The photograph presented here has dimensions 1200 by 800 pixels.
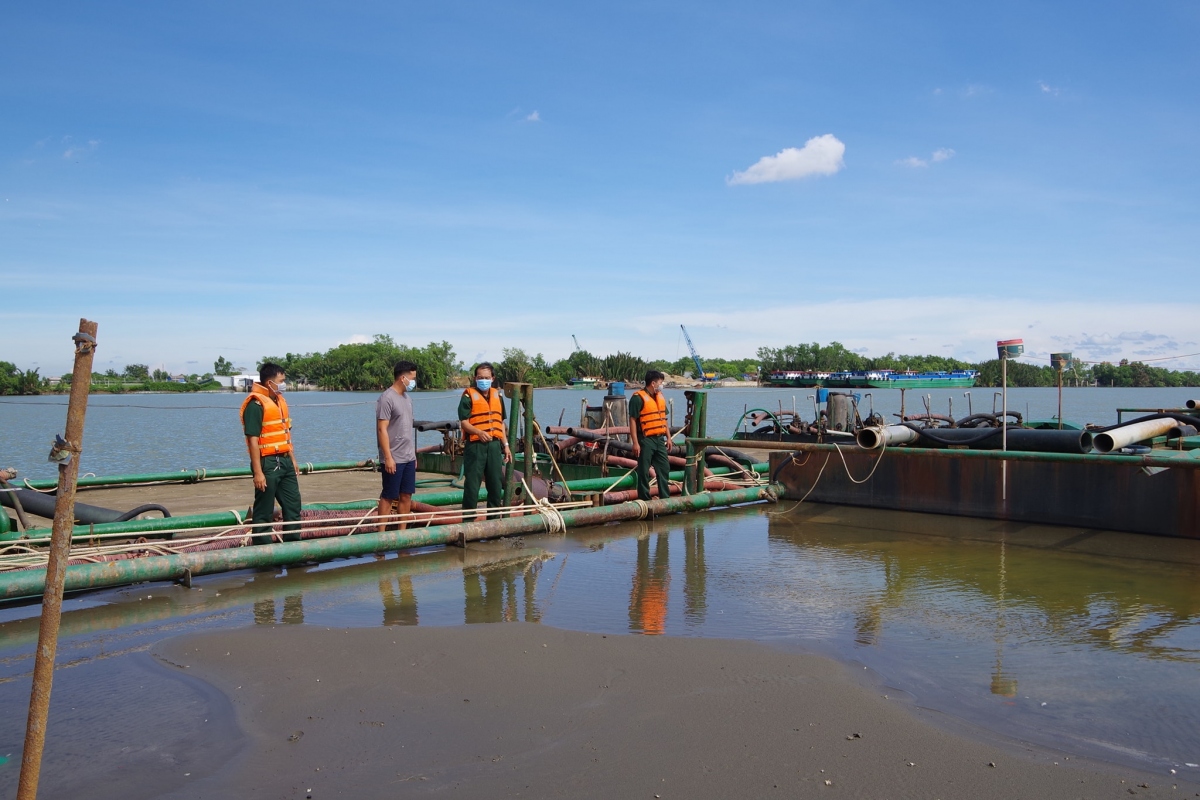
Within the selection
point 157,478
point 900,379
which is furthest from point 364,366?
point 157,478

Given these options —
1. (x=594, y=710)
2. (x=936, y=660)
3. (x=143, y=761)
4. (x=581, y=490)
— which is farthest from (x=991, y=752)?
(x=581, y=490)

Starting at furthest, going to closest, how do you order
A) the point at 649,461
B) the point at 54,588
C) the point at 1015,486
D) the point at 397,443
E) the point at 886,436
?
the point at 649,461, the point at 886,436, the point at 1015,486, the point at 397,443, the point at 54,588

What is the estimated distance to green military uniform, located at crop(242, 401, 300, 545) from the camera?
826cm

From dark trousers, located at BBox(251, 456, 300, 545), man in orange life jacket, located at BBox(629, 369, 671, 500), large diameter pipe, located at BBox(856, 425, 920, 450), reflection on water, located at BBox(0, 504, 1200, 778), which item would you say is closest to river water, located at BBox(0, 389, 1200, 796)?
reflection on water, located at BBox(0, 504, 1200, 778)

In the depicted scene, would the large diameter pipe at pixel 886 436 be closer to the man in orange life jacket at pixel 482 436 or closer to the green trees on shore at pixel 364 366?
the man in orange life jacket at pixel 482 436

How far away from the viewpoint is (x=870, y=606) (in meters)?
7.04

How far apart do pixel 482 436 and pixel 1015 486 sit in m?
6.51

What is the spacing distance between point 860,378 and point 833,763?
321 ft

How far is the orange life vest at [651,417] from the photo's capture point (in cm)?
1181

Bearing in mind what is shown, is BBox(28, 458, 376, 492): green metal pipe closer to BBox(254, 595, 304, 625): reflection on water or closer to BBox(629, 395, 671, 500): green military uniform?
BBox(629, 395, 671, 500): green military uniform

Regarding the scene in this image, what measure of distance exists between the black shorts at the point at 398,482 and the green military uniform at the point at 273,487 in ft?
3.09

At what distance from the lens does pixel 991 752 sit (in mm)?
4191

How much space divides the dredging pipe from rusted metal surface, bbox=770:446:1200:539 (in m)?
2.71

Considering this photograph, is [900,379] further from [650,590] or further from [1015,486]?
[650,590]
